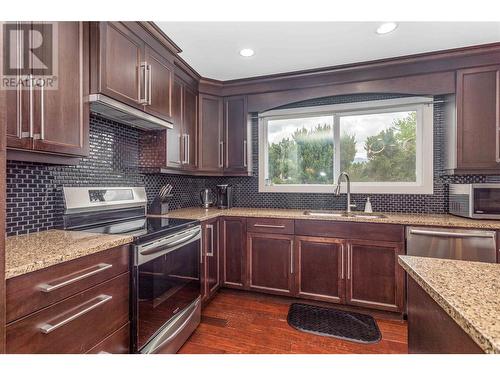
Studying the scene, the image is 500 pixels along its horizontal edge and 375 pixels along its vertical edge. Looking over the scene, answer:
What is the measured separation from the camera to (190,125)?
8.67 feet

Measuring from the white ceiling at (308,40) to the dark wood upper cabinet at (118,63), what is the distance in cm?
31

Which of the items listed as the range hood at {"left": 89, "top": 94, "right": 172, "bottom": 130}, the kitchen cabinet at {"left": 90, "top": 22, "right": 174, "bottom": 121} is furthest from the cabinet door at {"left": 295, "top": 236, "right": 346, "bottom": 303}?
the kitchen cabinet at {"left": 90, "top": 22, "right": 174, "bottom": 121}

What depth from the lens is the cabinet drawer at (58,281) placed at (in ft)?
2.85

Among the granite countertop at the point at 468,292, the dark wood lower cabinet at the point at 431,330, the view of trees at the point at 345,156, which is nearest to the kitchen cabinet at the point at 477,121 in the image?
the view of trees at the point at 345,156

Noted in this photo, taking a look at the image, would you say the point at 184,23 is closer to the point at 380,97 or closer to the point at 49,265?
the point at 49,265

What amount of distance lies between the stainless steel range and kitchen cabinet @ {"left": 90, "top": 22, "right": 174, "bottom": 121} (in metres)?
0.71

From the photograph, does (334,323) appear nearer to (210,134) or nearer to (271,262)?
(271,262)

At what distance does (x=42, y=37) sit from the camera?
4.02 ft

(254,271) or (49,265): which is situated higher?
(49,265)

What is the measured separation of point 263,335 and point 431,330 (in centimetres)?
140

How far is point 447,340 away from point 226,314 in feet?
6.10

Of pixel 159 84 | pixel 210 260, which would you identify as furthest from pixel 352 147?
pixel 159 84
